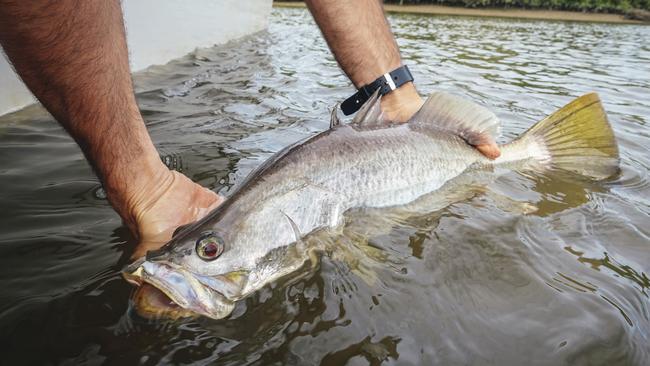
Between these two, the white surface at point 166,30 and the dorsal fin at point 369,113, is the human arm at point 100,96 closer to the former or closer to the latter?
the dorsal fin at point 369,113

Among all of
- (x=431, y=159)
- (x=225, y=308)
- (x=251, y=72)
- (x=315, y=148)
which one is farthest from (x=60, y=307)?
(x=251, y=72)

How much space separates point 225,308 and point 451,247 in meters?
1.12

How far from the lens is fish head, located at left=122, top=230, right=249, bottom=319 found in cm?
146

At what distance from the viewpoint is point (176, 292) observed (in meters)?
1.44

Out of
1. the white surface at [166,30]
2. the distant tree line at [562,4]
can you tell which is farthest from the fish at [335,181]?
the distant tree line at [562,4]

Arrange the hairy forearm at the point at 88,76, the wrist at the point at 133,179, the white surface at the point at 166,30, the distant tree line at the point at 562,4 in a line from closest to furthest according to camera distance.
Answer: the hairy forearm at the point at 88,76, the wrist at the point at 133,179, the white surface at the point at 166,30, the distant tree line at the point at 562,4

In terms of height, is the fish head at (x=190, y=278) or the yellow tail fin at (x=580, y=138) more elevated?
the fish head at (x=190, y=278)

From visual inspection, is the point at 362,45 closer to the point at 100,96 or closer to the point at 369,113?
the point at 369,113

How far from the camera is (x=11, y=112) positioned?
13.3 feet

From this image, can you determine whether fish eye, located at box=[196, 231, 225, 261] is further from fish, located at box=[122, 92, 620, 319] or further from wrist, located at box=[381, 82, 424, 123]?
wrist, located at box=[381, 82, 424, 123]

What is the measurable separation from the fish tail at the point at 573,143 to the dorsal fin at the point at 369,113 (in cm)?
94

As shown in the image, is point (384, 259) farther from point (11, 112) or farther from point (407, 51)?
point (407, 51)

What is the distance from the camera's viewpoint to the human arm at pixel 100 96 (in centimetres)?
146

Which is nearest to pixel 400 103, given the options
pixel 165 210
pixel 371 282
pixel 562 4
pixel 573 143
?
pixel 573 143
